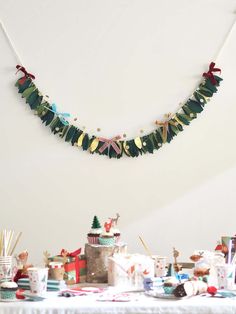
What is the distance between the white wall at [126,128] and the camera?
3127 millimetres

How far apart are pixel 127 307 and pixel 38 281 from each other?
326 millimetres

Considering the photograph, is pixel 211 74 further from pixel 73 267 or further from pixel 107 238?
pixel 73 267

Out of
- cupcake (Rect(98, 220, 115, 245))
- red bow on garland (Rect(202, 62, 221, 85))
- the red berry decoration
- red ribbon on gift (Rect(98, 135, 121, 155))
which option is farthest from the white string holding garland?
the red berry decoration

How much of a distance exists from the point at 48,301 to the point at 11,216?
4.09ft

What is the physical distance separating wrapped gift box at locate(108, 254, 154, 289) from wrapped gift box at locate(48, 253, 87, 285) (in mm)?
144

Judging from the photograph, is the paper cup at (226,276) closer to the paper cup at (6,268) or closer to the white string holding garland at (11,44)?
the paper cup at (6,268)

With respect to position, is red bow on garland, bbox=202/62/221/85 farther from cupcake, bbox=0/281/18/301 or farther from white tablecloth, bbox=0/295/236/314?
cupcake, bbox=0/281/18/301

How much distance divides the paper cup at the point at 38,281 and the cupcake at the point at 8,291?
6cm

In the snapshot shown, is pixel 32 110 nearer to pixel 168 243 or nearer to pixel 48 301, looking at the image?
pixel 168 243

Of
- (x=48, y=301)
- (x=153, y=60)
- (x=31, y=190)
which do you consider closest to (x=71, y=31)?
(x=153, y=60)

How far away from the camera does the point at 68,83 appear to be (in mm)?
3148

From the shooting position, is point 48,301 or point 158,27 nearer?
point 48,301

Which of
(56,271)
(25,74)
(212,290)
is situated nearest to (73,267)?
(56,271)

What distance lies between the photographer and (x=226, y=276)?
209cm
